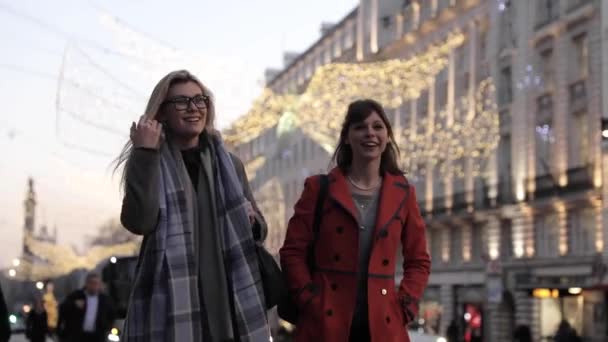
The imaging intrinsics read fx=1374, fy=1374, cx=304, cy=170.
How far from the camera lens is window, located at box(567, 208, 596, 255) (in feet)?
161

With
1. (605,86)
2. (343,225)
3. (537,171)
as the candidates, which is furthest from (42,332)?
(537,171)

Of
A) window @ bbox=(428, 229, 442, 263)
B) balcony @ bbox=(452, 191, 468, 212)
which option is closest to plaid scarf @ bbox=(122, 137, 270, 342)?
balcony @ bbox=(452, 191, 468, 212)

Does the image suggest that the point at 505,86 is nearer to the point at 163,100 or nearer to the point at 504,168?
the point at 504,168

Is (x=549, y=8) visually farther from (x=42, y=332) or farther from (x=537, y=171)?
(x=42, y=332)

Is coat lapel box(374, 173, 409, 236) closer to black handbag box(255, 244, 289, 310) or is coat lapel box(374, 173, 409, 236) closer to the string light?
black handbag box(255, 244, 289, 310)

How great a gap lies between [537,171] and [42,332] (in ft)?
98.9

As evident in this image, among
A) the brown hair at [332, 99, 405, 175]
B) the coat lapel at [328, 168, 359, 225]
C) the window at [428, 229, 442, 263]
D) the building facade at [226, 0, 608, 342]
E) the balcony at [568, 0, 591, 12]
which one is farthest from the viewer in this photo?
the window at [428, 229, 442, 263]

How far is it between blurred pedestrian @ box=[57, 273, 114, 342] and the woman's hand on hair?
10.9 m

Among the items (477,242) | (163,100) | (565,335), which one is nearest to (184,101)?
(163,100)

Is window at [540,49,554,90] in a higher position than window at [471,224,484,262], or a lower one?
higher

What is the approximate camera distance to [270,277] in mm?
5773

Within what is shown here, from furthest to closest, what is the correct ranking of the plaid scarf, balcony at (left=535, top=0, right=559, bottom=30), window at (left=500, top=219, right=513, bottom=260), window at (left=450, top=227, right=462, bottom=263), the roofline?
1. the roofline
2. window at (left=450, top=227, right=462, bottom=263)
3. window at (left=500, top=219, right=513, bottom=260)
4. balcony at (left=535, top=0, right=559, bottom=30)
5. the plaid scarf

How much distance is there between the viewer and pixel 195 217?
5.54 metres

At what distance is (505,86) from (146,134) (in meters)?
54.1
